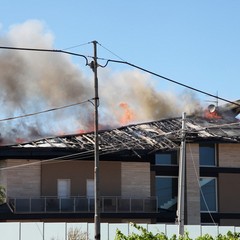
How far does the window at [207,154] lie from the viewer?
52562 millimetres

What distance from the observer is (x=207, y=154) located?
2077 inches

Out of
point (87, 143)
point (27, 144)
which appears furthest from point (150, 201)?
point (27, 144)

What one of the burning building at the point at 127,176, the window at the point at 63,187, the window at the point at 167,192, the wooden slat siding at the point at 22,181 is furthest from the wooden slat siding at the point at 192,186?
the wooden slat siding at the point at 22,181

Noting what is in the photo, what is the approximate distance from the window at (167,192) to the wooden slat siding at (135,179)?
2.19m

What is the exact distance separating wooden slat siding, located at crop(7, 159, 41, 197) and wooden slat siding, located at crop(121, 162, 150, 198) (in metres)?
5.93

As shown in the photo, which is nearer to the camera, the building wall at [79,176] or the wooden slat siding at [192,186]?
the building wall at [79,176]

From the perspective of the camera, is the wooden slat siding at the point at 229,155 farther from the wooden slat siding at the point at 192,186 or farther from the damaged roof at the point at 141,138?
the wooden slat siding at the point at 192,186

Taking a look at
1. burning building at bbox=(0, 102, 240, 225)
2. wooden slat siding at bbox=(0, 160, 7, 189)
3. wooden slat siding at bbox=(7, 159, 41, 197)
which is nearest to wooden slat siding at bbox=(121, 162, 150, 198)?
burning building at bbox=(0, 102, 240, 225)

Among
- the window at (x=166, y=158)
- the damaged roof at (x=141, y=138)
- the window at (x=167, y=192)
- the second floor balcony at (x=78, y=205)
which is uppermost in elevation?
the damaged roof at (x=141, y=138)

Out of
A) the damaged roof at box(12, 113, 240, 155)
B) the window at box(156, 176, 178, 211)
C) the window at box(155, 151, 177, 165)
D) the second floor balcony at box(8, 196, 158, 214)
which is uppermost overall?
the damaged roof at box(12, 113, 240, 155)

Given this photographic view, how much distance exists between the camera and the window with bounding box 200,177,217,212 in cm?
5169

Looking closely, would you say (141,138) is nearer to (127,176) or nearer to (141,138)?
(141,138)

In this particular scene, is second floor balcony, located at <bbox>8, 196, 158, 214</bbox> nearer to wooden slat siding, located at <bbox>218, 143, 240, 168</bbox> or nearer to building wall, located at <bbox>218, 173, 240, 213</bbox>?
building wall, located at <bbox>218, 173, 240, 213</bbox>

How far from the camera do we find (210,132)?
2080 inches
